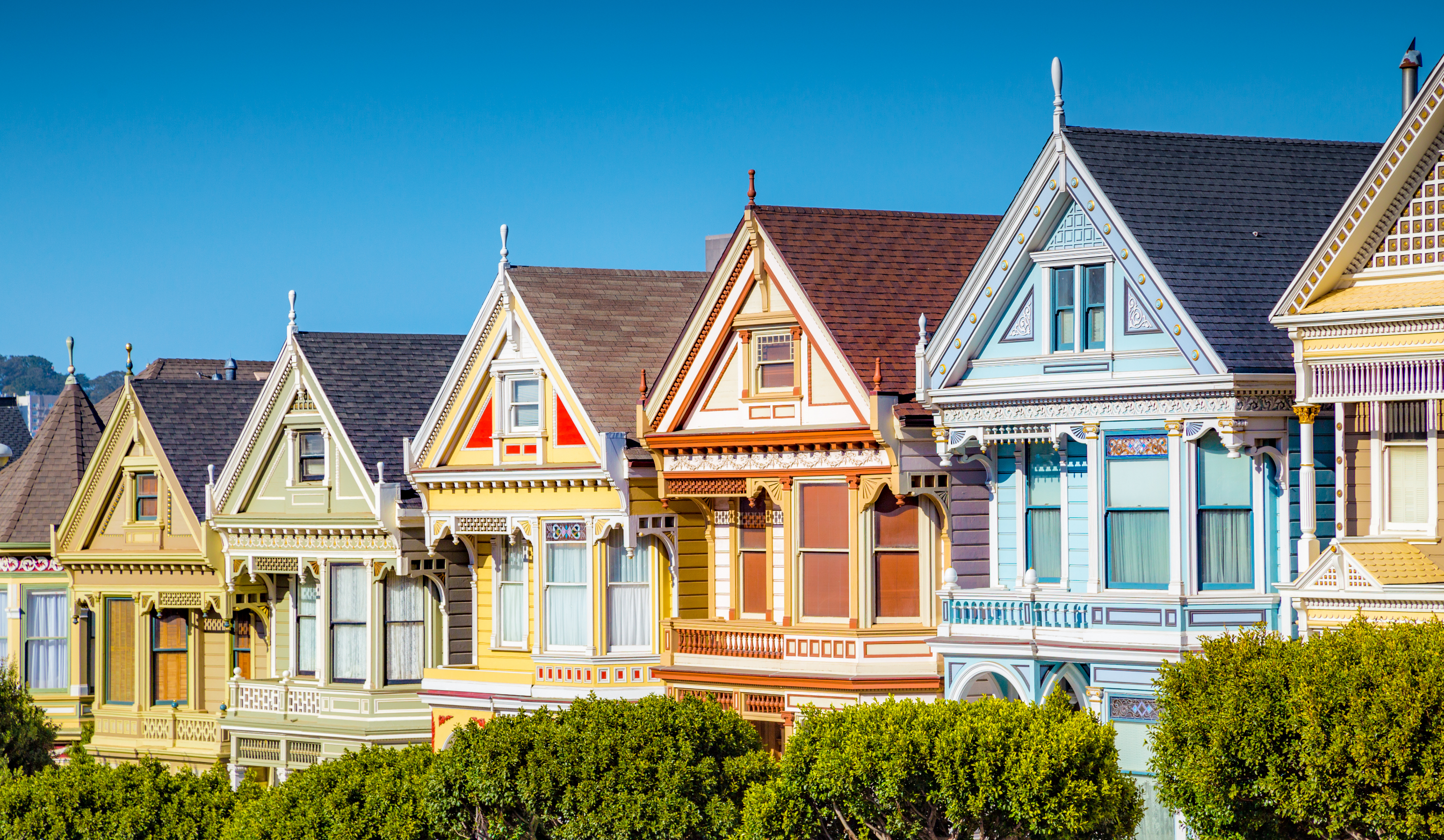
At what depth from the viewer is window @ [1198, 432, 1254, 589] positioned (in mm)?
30875

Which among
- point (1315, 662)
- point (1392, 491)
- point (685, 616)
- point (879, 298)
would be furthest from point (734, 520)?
point (1315, 662)

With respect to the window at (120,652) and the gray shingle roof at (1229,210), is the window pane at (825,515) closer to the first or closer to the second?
the gray shingle roof at (1229,210)

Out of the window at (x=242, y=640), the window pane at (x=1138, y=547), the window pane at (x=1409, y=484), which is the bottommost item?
the window at (x=242, y=640)

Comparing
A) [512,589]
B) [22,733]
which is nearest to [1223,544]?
[512,589]

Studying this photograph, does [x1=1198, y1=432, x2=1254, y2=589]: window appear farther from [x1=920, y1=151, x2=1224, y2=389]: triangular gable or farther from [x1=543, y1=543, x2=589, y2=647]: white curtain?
[x1=543, y1=543, x2=589, y2=647]: white curtain

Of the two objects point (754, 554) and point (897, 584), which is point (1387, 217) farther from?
point (754, 554)

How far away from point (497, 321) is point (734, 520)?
590cm

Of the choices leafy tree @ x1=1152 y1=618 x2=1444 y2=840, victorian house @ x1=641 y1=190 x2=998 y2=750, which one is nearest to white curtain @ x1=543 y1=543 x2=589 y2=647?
victorian house @ x1=641 y1=190 x2=998 y2=750

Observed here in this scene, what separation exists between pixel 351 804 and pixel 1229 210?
15154 millimetres

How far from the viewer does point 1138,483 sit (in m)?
Result: 31.5

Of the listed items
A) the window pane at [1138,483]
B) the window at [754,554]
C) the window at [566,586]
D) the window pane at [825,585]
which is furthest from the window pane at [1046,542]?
the window at [566,586]

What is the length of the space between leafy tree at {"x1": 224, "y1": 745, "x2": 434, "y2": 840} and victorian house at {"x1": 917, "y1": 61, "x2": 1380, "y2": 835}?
7917mm

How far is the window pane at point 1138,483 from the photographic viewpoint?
31.3 metres

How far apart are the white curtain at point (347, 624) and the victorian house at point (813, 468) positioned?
839 centimetres
